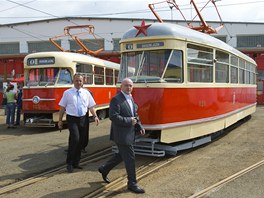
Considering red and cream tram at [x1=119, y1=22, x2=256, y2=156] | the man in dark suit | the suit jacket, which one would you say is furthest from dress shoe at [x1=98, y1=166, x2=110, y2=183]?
red and cream tram at [x1=119, y1=22, x2=256, y2=156]

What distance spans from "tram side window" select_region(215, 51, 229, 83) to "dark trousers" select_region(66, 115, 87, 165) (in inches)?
159

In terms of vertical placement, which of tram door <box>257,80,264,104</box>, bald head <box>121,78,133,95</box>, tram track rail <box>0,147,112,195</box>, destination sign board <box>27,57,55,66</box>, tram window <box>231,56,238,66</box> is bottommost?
tram track rail <box>0,147,112,195</box>

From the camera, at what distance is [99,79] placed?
15.3 m

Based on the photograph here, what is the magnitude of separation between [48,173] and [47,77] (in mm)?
6420

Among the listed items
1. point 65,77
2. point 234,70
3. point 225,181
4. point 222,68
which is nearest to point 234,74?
point 234,70

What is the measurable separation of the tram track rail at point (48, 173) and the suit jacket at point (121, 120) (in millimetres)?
1896

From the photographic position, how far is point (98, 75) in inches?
600

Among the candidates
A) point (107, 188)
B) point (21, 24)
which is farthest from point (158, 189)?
point (21, 24)

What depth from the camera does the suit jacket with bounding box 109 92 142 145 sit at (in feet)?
17.3

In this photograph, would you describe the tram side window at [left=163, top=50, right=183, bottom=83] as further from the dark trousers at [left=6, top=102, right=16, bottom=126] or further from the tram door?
the tram door

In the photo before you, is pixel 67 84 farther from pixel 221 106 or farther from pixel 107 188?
pixel 107 188

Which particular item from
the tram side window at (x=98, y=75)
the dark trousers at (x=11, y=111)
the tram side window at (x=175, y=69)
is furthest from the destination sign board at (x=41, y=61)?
the tram side window at (x=175, y=69)

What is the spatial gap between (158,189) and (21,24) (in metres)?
35.2

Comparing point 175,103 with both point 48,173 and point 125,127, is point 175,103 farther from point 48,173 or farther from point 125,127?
point 48,173
